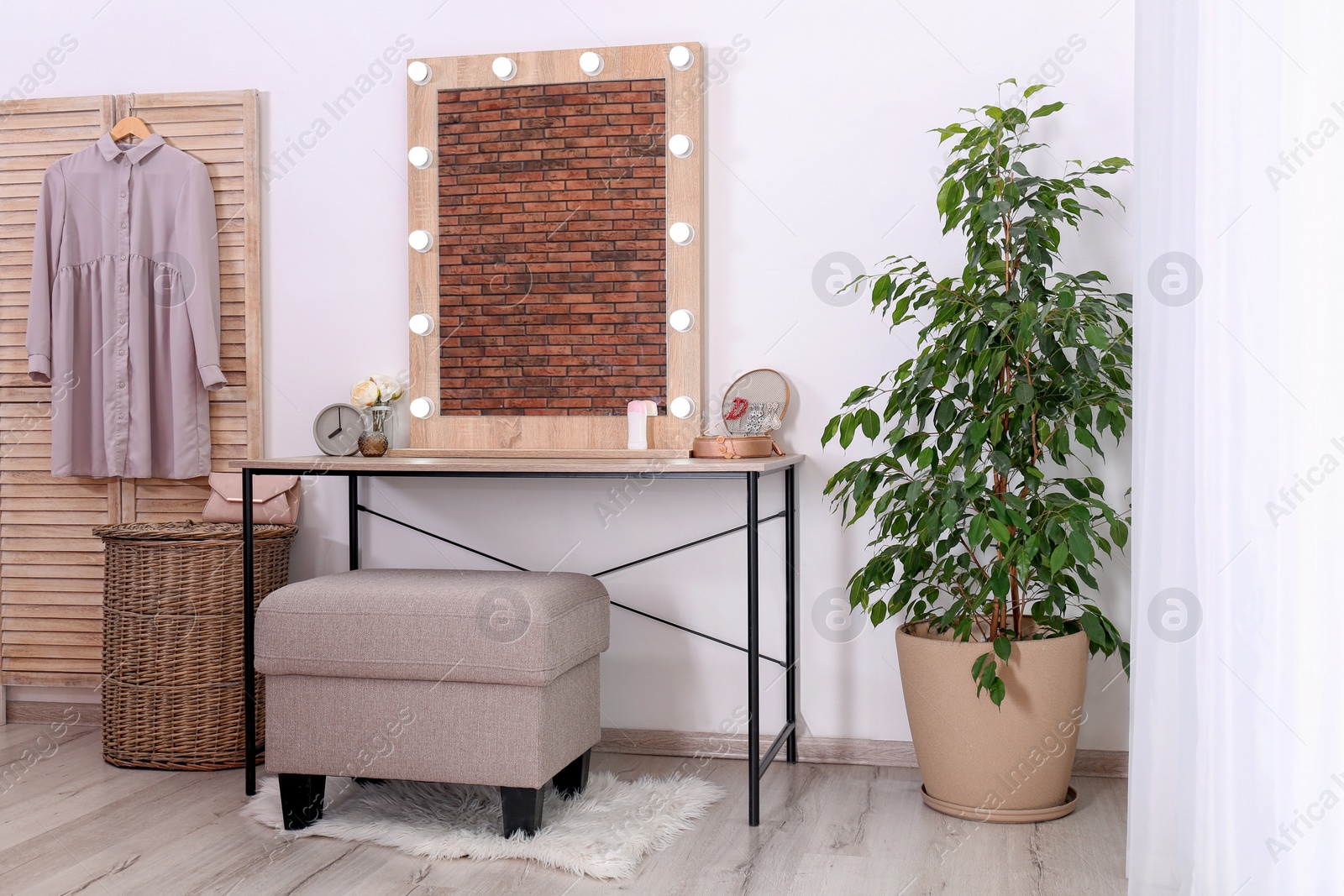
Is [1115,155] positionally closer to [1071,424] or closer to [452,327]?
[1071,424]

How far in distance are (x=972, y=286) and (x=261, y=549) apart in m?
1.85

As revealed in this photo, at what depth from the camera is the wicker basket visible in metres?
2.70

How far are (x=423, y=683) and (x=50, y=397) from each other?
1.75 metres

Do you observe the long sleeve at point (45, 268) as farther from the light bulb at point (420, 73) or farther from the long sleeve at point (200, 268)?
the light bulb at point (420, 73)

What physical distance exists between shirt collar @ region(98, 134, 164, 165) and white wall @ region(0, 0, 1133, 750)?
190 mm

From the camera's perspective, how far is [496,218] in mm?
2908

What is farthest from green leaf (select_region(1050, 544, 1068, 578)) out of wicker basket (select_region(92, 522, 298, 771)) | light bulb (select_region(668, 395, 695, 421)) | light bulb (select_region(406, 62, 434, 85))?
light bulb (select_region(406, 62, 434, 85))

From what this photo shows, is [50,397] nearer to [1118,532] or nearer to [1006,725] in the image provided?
[1006,725]

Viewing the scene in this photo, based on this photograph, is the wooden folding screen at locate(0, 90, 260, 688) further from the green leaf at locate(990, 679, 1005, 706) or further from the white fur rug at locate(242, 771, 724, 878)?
the green leaf at locate(990, 679, 1005, 706)

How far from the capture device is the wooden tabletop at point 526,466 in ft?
7.68

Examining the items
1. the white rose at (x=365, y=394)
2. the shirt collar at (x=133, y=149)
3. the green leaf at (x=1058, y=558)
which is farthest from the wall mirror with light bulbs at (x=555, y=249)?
the green leaf at (x=1058, y=558)

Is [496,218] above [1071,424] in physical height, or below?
above

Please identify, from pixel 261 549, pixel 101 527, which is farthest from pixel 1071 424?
pixel 101 527

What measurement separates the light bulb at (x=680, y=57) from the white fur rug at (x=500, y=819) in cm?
177
